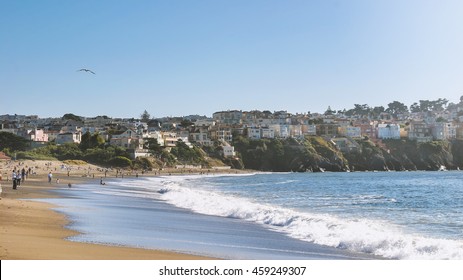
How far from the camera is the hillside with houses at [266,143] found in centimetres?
11538

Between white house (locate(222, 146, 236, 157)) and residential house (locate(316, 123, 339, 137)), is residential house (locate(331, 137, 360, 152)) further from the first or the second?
white house (locate(222, 146, 236, 157))

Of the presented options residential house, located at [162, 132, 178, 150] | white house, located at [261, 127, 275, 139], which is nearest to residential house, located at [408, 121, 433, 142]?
white house, located at [261, 127, 275, 139]

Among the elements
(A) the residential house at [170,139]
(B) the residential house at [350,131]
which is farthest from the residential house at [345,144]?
(A) the residential house at [170,139]

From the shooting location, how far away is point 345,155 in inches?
5925

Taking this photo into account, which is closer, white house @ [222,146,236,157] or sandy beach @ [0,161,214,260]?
sandy beach @ [0,161,214,260]

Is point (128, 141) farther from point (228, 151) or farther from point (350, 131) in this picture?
point (350, 131)

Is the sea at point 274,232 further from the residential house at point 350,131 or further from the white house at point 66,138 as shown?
the residential house at point 350,131

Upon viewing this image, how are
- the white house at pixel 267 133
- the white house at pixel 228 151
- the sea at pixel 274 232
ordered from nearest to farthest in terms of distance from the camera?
the sea at pixel 274 232
the white house at pixel 228 151
the white house at pixel 267 133

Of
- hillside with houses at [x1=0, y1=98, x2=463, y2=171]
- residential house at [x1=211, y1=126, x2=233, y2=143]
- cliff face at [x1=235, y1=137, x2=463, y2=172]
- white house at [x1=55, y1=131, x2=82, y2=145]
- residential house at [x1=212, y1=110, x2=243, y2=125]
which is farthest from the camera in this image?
residential house at [x1=212, y1=110, x2=243, y2=125]

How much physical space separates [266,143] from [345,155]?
818 inches

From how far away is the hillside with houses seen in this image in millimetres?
115375

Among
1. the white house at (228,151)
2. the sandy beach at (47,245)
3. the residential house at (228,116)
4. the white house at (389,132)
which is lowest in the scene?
the sandy beach at (47,245)

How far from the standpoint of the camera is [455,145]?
16262 centimetres
